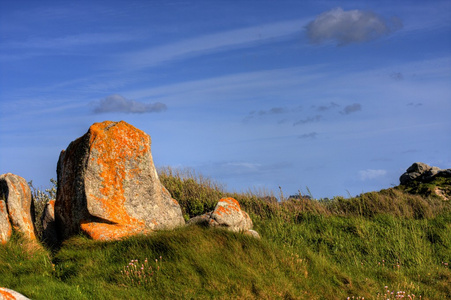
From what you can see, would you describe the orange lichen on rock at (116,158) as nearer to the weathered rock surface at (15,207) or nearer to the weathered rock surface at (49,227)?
the weathered rock surface at (49,227)

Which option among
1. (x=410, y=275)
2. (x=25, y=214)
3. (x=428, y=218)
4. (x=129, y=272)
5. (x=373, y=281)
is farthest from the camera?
(x=428, y=218)

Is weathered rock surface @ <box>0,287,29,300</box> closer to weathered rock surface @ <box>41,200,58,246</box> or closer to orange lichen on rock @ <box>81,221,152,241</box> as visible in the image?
orange lichen on rock @ <box>81,221,152,241</box>

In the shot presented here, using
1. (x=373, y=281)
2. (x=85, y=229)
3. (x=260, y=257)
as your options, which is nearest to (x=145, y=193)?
(x=85, y=229)

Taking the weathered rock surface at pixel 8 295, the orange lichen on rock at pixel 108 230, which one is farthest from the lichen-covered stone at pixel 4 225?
the weathered rock surface at pixel 8 295

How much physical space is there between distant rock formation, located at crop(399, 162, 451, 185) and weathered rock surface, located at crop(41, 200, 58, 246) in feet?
59.5

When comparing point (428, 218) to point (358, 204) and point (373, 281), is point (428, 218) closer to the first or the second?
point (358, 204)

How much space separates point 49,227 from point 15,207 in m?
1.29

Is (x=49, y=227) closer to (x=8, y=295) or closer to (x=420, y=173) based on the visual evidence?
(x=8, y=295)

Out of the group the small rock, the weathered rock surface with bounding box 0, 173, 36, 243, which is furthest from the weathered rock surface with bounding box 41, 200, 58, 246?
the small rock

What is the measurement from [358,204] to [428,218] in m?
2.67

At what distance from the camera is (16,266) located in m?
10.7

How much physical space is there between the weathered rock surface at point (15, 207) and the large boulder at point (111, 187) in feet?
3.54

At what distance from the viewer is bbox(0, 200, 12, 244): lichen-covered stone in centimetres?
1206

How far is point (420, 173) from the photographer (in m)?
23.4
